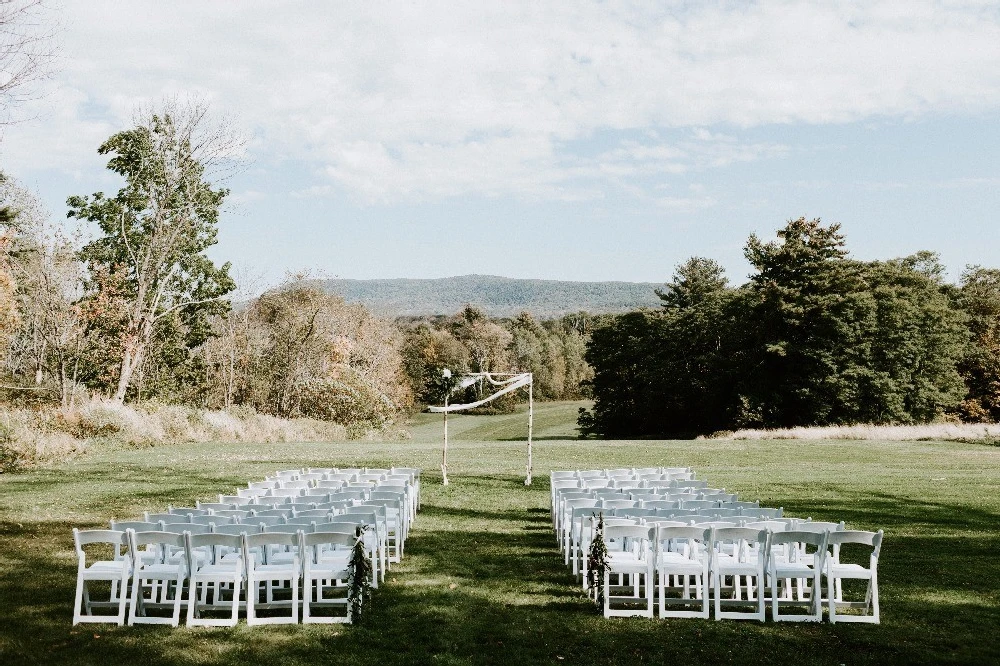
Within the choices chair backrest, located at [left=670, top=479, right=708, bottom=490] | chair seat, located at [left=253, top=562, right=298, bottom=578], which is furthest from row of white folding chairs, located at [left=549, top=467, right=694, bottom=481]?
chair seat, located at [left=253, top=562, right=298, bottom=578]

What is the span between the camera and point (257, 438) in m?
35.4

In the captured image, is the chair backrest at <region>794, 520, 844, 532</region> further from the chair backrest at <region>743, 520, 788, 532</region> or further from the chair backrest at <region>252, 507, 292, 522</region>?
the chair backrest at <region>252, 507, 292, 522</region>

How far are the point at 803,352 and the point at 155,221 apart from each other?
37428 millimetres

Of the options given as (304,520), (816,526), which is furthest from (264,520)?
(816,526)

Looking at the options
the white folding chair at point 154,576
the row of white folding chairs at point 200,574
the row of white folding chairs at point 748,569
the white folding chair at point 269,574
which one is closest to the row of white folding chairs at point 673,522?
the row of white folding chairs at point 748,569

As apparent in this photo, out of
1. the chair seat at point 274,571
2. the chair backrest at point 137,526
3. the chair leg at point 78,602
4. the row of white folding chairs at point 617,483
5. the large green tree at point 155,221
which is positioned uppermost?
the large green tree at point 155,221

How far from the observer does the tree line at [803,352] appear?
52469mm

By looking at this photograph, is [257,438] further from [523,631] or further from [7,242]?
[523,631]

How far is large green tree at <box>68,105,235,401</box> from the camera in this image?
38.2 metres

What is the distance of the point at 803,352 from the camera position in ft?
174

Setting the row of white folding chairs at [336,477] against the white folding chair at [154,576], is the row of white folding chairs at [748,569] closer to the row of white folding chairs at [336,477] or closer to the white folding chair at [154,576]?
the white folding chair at [154,576]

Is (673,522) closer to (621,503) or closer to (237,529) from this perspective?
(621,503)

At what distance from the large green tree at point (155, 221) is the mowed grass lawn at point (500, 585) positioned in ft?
45.9

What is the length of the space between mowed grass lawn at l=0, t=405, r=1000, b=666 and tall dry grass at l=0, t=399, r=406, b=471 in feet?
2.82
